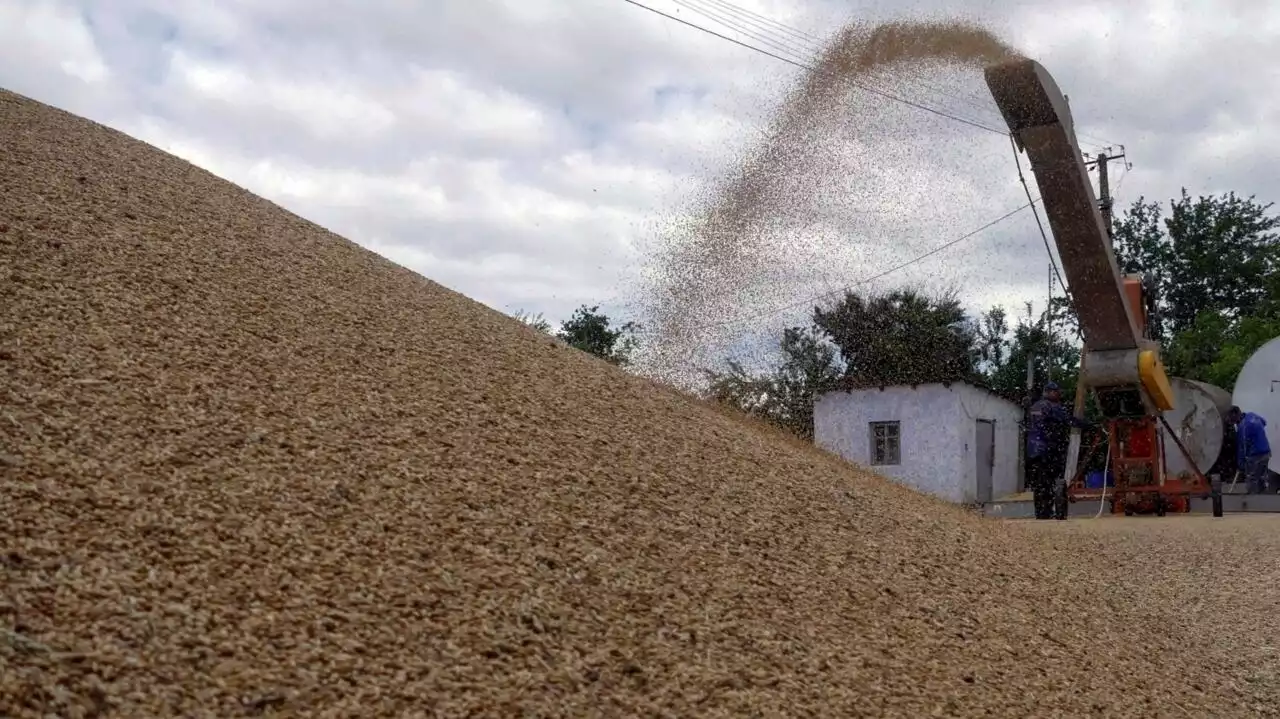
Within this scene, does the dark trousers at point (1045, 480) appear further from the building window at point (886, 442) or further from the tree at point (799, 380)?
the building window at point (886, 442)

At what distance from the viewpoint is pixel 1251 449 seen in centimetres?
1143

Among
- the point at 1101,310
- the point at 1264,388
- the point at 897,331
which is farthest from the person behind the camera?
the point at 897,331

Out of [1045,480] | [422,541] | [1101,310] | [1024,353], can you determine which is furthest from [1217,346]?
[422,541]

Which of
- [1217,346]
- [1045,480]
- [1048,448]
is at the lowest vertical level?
[1045,480]

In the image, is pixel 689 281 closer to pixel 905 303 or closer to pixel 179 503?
pixel 179 503

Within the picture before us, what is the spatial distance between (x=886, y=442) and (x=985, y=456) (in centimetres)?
222

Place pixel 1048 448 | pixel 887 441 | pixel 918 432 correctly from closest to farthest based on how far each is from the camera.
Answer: pixel 1048 448 < pixel 918 432 < pixel 887 441

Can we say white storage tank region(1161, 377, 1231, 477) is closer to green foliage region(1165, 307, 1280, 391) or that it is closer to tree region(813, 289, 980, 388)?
tree region(813, 289, 980, 388)

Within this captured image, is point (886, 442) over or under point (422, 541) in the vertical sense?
over

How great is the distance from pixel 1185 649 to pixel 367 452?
126 inches

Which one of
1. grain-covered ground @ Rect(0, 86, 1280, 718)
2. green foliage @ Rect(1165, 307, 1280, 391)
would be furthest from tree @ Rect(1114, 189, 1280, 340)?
grain-covered ground @ Rect(0, 86, 1280, 718)

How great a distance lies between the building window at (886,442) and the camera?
59.0 ft

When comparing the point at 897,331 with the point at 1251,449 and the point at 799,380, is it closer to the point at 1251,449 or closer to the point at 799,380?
the point at 799,380

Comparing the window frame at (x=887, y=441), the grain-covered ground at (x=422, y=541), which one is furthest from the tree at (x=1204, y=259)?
the grain-covered ground at (x=422, y=541)
